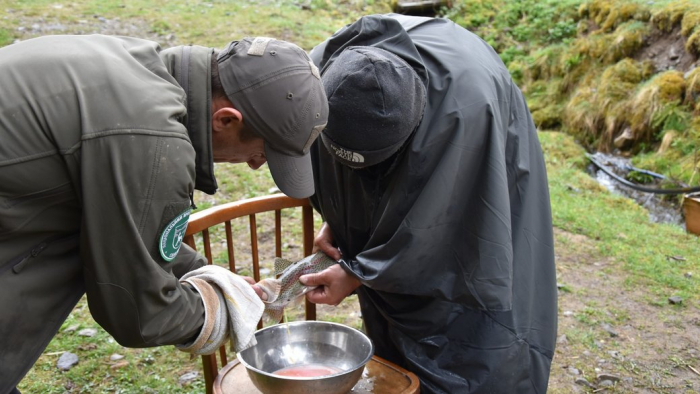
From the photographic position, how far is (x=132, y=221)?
52.8 inches

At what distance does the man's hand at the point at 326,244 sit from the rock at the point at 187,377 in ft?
3.38

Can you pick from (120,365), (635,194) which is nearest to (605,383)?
(120,365)

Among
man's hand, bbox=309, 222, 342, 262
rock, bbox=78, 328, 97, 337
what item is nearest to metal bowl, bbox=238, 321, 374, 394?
man's hand, bbox=309, 222, 342, 262

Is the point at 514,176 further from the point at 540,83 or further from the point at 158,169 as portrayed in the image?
the point at 540,83

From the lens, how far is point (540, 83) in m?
7.77

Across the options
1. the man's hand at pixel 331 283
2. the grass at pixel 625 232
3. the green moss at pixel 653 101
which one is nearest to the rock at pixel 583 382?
the grass at pixel 625 232

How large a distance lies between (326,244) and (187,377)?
1124 millimetres

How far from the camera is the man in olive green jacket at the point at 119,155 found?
1308 mm

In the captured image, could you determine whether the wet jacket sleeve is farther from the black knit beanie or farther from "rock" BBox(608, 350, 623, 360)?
"rock" BBox(608, 350, 623, 360)

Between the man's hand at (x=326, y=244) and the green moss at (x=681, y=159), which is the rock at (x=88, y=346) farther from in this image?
the green moss at (x=681, y=159)

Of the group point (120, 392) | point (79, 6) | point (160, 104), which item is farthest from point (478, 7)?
point (160, 104)

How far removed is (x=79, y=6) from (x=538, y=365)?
24.7 ft

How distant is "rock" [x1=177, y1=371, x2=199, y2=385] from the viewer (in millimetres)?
3000

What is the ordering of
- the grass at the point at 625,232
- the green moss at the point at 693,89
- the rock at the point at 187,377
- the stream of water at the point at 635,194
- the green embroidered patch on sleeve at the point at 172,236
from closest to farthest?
1. the green embroidered patch on sleeve at the point at 172,236
2. the rock at the point at 187,377
3. the grass at the point at 625,232
4. the stream of water at the point at 635,194
5. the green moss at the point at 693,89
